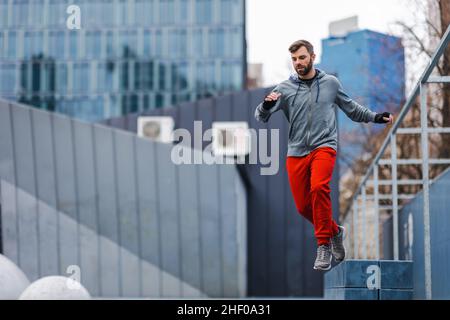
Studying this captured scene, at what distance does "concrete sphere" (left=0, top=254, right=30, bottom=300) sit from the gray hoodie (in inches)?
150

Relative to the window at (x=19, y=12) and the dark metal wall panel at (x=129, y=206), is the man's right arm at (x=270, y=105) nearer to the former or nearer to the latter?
the window at (x=19, y=12)

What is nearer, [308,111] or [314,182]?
[314,182]

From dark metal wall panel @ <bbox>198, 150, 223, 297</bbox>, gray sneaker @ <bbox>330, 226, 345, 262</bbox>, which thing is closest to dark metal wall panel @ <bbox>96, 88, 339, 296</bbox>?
dark metal wall panel @ <bbox>198, 150, 223, 297</bbox>

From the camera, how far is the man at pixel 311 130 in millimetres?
4777

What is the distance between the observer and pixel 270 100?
4809mm

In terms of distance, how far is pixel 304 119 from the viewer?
494 cm

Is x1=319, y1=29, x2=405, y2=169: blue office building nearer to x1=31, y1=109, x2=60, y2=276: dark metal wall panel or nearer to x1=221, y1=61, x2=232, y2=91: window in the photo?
x1=31, y1=109, x2=60, y2=276: dark metal wall panel

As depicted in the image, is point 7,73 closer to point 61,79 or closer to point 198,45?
point 61,79

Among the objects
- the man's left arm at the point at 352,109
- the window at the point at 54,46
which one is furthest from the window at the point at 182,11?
the man's left arm at the point at 352,109

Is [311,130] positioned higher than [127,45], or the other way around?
[127,45]

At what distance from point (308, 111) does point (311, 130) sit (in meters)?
0.11

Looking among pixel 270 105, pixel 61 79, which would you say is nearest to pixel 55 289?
pixel 270 105

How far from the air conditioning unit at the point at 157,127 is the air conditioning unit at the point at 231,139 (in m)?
1.20
